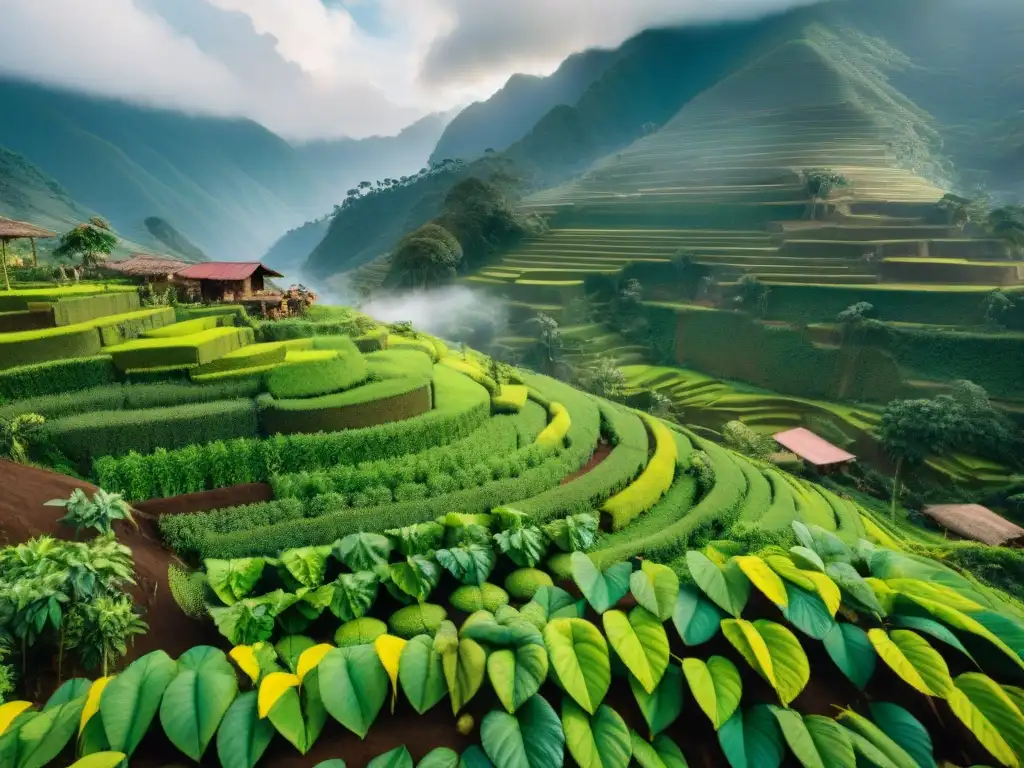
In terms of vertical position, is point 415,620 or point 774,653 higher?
point 774,653

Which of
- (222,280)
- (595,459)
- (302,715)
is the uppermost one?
(222,280)

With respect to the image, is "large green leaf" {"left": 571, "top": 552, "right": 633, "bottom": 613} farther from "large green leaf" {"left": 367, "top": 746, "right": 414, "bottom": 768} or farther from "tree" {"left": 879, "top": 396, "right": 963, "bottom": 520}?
"tree" {"left": 879, "top": 396, "right": 963, "bottom": 520}

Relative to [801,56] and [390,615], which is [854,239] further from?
[801,56]

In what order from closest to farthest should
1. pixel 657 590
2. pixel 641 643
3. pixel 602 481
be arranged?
pixel 641 643 → pixel 657 590 → pixel 602 481

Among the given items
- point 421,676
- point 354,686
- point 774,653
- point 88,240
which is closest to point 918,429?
point 774,653

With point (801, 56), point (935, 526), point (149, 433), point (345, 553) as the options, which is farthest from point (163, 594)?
point (801, 56)

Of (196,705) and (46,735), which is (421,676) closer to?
(196,705)
